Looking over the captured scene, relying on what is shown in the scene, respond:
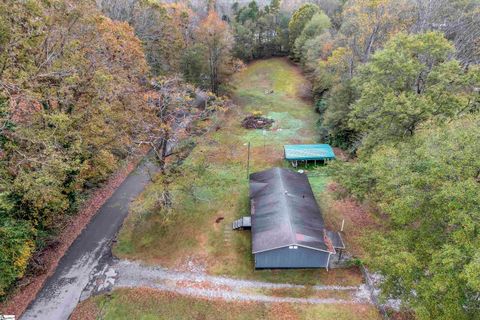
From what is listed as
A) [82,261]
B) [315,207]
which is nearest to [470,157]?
[315,207]

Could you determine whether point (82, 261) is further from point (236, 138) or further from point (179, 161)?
point (236, 138)

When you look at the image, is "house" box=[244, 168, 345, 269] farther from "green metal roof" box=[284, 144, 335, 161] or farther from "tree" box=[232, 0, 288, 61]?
"tree" box=[232, 0, 288, 61]

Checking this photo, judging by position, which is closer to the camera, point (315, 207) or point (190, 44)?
point (315, 207)

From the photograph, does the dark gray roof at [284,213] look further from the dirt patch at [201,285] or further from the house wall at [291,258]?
the dirt patch at [201,285]

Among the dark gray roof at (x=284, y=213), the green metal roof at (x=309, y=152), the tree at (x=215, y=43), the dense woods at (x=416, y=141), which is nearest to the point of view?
the dense woods at (x=416, y=141)

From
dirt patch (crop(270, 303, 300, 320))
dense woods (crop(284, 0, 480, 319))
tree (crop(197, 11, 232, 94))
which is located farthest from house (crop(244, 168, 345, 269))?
tree (crop(197, 11, 232, 94))

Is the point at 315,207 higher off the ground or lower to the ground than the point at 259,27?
lower

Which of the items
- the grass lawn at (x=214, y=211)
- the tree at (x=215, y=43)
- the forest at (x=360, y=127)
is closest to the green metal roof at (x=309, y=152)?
the grass lawn at (x=214, y=211)
